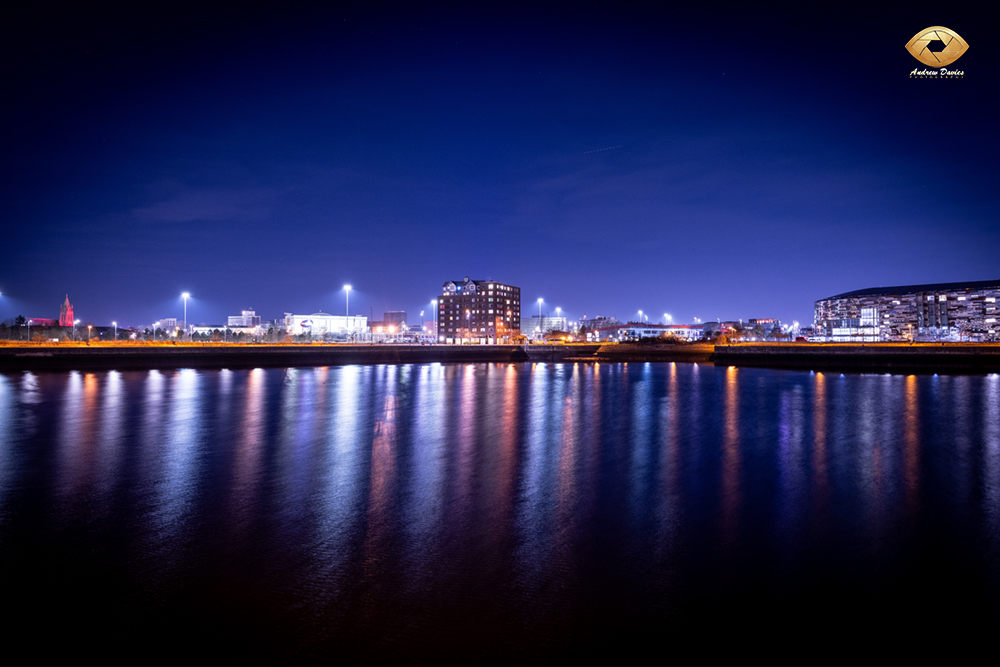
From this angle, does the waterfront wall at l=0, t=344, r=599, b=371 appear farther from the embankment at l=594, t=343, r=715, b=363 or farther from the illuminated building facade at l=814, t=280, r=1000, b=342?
the illuminated building facade at l=814, t=280, r=1000, b=342

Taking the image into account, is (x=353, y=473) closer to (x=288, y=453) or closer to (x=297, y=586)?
(x=288, y=453)

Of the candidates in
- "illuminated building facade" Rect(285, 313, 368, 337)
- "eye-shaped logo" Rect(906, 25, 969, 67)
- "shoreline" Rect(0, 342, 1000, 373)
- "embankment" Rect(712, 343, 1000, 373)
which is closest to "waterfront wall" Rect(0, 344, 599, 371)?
"shoreline" Rect(0, 342, 1000, 373)

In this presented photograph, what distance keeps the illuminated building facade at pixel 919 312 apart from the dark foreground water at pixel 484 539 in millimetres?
142701

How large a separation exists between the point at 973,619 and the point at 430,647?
5860mm

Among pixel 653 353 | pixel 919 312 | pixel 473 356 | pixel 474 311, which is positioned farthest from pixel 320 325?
pixel 919 312

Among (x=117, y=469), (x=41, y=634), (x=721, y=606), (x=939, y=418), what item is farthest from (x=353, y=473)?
(x=939, y=418)

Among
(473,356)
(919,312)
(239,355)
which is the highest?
(919,312)

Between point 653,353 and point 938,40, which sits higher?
point 938,40

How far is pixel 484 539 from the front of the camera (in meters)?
7.70

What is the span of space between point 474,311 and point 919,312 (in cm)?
15064

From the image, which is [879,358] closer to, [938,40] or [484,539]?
[938,40]

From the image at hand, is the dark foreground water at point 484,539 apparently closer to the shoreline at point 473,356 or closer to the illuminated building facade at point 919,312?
Answer: the shoreline at point 473,356

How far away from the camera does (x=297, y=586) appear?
6.06m

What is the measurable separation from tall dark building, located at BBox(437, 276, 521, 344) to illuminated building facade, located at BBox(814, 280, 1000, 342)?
93.5 metres
